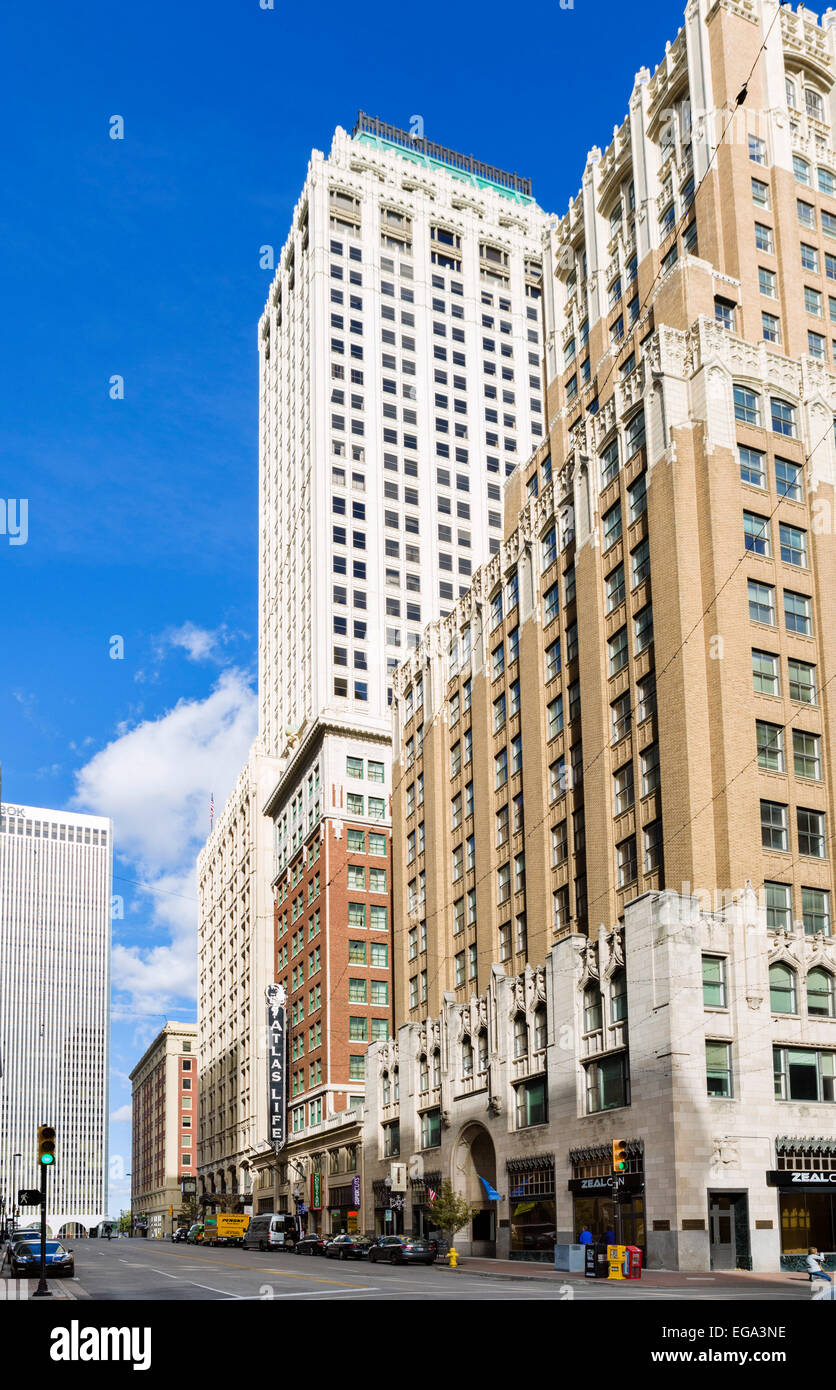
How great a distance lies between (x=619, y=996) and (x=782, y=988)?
6.40 m

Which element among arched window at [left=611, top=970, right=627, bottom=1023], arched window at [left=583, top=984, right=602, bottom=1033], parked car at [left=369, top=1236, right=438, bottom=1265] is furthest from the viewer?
parked car at [left=369, top=1236, right=438, bottom=1265]

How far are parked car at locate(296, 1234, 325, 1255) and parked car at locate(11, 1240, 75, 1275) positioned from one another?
2813 cm

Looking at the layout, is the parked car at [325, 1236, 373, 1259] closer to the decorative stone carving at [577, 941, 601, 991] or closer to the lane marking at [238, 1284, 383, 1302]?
the decorative stone carving at [577, 941, 601, 991]

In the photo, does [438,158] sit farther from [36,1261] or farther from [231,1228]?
[36,1261]

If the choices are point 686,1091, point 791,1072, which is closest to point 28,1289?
point 686,1091

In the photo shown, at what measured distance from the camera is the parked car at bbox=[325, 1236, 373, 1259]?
211ft

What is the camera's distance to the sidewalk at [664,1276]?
37.8 meters

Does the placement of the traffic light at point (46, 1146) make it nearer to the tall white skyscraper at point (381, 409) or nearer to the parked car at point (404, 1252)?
the parked car at point (404, 1252)

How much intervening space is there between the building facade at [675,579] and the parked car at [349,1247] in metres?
13.5

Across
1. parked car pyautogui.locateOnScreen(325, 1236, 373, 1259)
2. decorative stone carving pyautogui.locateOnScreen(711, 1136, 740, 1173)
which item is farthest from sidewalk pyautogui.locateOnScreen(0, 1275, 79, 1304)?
parked car pyautogui.locateOnScreen(325, 1236, 373, 1259)

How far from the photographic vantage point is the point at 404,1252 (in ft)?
183

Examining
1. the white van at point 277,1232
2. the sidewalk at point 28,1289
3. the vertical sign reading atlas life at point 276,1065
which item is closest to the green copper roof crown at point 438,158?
the vertical sign reading atlas life at point 276,1065

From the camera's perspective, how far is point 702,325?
2175 inches
